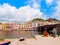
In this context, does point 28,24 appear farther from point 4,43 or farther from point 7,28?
point 4,43

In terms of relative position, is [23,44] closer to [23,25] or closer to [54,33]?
[54,33]

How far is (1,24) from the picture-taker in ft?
197

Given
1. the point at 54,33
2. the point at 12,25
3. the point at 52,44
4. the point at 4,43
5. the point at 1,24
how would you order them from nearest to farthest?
the point at 4,43 → the point at 52,44 → the point at 54,33 → the point at 1,24 → the point at 12,25

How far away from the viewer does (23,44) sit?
19.2 meters

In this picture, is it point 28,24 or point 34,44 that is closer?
point 34,44

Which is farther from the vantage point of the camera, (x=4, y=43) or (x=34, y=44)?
(x=34, y=44)

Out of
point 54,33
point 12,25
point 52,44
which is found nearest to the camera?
point 52,44

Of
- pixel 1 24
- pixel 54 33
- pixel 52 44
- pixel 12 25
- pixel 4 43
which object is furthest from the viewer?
pixel 12 25

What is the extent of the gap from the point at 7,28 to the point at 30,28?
25.4 feet

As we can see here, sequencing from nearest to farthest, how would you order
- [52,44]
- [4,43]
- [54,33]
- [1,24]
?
1. [4,43]
2. [52,44]
3. [54,33]
4. [1,24]

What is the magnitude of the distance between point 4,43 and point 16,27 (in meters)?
46.6

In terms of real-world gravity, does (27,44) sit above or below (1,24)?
below

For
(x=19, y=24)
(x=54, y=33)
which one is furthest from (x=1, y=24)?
(x=54, y=33)

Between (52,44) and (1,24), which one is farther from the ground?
(1,24)
